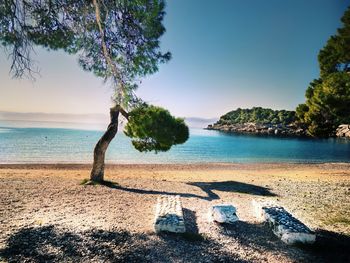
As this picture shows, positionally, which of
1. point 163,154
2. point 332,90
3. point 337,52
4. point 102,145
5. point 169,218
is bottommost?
point 163,154

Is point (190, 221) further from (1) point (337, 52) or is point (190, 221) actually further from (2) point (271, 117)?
(2) point (271, 117)

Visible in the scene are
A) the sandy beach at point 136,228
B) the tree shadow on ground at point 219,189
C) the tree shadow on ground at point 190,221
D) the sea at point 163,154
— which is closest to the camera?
the sandy beach at point 136,228

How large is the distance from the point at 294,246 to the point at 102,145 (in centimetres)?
1067

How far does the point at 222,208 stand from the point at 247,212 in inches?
77.0

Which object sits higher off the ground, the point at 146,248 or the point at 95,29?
the point at 95,29

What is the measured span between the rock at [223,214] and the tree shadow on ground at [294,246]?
201 millimetres

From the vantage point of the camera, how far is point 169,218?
849 cm

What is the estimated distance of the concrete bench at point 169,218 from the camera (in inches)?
316

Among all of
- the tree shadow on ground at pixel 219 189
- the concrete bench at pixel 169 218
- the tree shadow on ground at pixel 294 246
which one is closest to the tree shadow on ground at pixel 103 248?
the concrete bench at pixel 169 218

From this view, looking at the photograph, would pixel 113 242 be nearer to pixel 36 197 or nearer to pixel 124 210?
pixel 124 210

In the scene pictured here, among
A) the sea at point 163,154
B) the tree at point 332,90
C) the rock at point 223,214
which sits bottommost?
the sea at point 163,154

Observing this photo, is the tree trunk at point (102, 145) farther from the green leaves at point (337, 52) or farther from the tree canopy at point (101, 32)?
the green leaves at point (337, 52)

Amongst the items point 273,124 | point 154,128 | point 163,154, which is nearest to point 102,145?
point 154,128

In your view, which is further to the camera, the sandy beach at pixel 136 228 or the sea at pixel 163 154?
the sea at pixel 163 154
